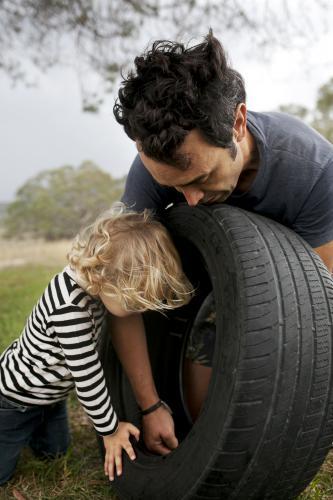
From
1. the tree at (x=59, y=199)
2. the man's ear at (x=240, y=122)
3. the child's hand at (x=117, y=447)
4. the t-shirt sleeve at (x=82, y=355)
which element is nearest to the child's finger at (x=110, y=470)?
the child's hand at (x=117, y=447)

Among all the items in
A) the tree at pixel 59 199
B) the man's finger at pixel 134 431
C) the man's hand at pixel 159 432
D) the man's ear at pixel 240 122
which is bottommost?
the tree at pixel 59 199

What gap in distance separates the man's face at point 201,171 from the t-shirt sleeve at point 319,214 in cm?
35

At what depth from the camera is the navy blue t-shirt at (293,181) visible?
232 cm

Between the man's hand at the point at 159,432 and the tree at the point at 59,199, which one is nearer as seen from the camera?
the man's hand at the point at 159,432

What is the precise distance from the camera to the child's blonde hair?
208 centimetres

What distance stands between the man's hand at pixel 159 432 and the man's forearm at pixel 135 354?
6cm

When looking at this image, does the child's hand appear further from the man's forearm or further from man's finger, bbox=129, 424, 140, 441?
the man's forearm

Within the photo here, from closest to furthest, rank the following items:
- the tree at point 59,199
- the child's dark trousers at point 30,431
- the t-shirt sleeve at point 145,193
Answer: the child's dark trousers at point 30,431
the t-shirt sleeve at point 145,193
the tree at point 59,199

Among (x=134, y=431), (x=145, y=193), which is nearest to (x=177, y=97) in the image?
(x=145, y=193)

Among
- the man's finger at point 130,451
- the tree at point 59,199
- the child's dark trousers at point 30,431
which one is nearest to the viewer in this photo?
the man's finger at point 130,451

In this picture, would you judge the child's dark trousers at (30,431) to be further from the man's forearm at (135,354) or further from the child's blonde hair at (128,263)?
the child's blonde hair at (128,263)

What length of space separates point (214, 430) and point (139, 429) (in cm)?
83

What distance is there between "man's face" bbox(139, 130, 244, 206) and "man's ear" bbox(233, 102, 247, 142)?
0.14 ft

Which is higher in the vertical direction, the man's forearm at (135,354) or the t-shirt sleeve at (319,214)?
the t-shirt sleeve at (319,214)
